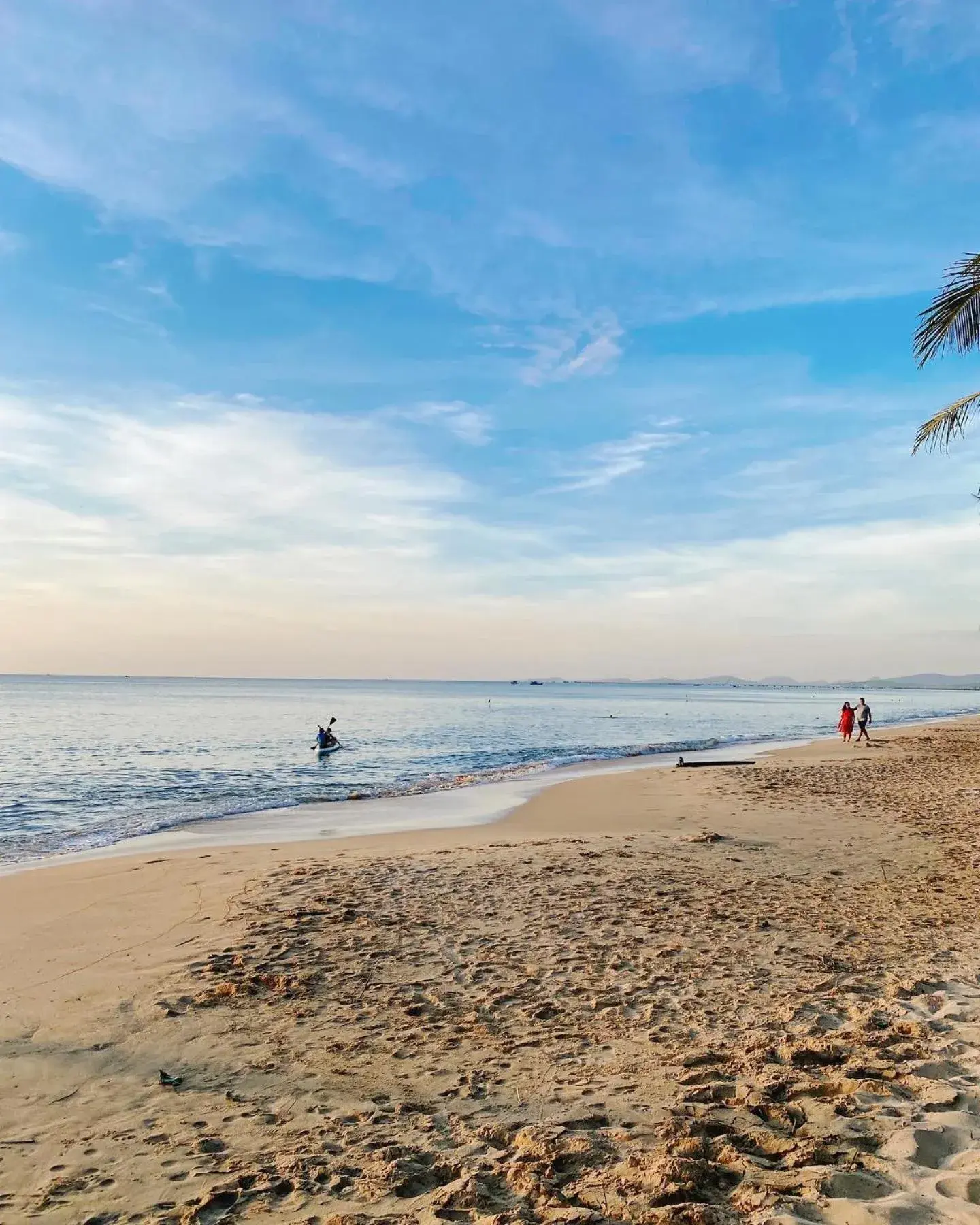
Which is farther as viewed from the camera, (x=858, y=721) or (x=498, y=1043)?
(x=858, y=721)

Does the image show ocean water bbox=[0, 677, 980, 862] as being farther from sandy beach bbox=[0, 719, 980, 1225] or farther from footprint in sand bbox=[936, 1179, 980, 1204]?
footprint in sand bbox=[936, 1179, 980, 1204]

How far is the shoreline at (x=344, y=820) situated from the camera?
1291 centimetres

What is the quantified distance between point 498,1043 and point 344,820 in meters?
11.4

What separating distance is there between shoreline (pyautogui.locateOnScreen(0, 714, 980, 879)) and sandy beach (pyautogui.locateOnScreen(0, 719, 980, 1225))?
266 centimetres

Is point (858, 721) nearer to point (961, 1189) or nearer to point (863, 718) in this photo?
point (863, 718)

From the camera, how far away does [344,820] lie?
1579cm

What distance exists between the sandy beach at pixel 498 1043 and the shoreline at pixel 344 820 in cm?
266

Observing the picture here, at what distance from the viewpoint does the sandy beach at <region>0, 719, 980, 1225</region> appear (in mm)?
3340

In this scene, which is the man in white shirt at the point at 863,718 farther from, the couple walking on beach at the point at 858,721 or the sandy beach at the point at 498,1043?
the sandy beach at the point at 498,1043

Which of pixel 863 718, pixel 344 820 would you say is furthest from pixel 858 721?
pixel 344 820

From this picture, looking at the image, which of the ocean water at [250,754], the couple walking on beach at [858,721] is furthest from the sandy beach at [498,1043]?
the couple walking on beach at [858,721]

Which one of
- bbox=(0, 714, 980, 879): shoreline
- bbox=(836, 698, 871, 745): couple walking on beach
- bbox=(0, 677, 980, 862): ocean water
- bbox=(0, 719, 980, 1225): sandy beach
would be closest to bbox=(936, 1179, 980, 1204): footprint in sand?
bbox=(0, 719, 980, 1225): sandy beach

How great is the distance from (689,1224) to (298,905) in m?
6.17

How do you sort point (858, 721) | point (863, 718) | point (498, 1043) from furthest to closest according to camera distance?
1. point (863, 718)
2. point (858, 721)
3. point (498, 1043)
